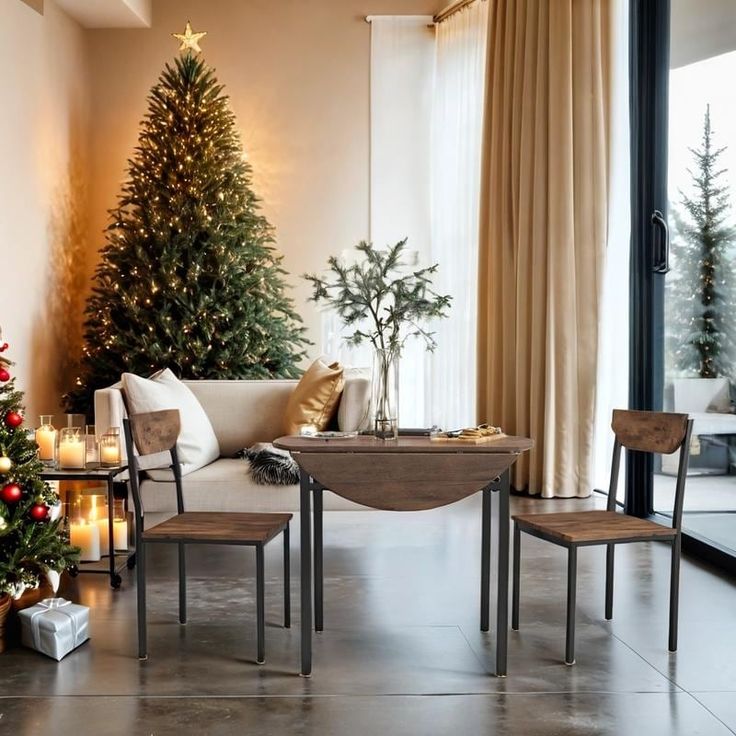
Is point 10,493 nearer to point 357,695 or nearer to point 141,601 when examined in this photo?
point 141,601

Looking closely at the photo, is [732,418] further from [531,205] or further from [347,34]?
[347,34]

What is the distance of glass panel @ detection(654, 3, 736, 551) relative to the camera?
3.73 m

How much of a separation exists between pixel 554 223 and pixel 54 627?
348 cm

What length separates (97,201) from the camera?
6613mm

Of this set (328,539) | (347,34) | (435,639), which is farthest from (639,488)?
(347,34)

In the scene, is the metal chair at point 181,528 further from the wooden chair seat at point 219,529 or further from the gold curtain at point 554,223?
the gold curtain at point 554,223

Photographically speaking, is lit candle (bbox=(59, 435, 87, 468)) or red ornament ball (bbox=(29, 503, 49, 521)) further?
lit candle (bbox=(59, 435, 87, 468))

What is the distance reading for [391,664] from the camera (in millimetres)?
2607

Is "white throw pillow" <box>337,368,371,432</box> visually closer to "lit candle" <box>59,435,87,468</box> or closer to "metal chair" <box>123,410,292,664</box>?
"lit candle" <box>59,435,87,468</box>

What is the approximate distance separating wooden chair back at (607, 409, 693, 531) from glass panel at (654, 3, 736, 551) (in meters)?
0.84

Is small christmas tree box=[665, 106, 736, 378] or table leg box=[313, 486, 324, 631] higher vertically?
small christmas tree box=[665, 106, 736, 378]

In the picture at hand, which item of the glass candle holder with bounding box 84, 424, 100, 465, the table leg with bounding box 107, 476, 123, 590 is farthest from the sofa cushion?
the table leg with bounding box 107, 476, 123, 590

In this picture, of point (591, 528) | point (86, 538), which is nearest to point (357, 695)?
point (591, 528)

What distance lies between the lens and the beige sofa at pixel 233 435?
4141 mm
